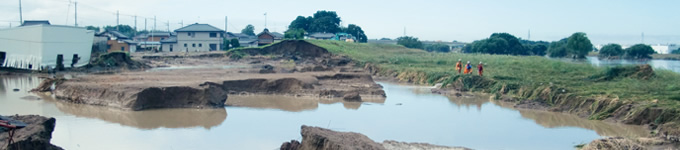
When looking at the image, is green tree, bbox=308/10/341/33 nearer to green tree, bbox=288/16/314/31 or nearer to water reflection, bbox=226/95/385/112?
green tree, bbox=288/16/314/31

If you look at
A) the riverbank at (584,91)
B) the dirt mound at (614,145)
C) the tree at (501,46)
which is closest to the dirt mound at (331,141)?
A: the dirt mound at (614,145)

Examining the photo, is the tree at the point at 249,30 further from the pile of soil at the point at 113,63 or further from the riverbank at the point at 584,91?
the riverbank at the point at 584,91

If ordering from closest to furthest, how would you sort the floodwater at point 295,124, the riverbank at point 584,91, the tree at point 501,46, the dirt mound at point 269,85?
the floodwater at point 295,124 < the riverbank at point 584,91 < the dirt mound at point 269,85 < the tree at point 501,46

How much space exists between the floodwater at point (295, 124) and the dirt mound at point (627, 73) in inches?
207

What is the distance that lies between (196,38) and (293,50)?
37.9 feet

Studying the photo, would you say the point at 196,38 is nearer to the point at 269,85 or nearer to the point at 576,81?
the point at 269,85

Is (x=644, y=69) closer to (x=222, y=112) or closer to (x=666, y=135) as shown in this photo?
(x=666, y=135)

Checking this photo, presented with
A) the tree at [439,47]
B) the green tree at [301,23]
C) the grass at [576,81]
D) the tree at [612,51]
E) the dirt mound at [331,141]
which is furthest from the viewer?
the tree at [439,47]

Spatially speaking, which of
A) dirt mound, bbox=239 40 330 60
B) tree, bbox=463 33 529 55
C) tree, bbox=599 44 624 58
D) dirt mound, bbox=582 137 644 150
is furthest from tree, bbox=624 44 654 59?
dirt mound, bbox=582 137 644 150

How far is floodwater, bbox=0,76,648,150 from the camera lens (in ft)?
34.7

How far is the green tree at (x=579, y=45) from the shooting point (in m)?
54.5

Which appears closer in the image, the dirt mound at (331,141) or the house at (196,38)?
the dirt mound at (331,141)

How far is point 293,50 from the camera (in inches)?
1756

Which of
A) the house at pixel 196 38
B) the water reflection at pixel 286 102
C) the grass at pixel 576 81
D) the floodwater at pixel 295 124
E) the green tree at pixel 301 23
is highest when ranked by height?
the green tree at pixel 301 23
